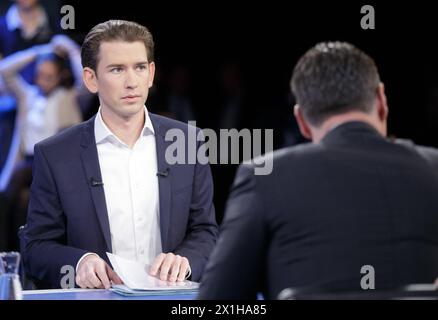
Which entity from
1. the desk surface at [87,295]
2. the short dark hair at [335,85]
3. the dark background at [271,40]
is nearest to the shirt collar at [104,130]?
the desk surface at [87,295]

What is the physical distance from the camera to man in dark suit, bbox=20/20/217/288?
281 centimetres

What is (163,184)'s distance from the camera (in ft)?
9.42

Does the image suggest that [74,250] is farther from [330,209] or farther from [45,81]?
[45,81]

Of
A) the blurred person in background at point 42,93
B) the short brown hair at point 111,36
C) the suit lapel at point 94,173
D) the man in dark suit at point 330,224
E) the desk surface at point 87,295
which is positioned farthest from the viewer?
the blurred person in background at point 42,93

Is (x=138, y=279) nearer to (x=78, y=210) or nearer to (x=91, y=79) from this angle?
(x=78, y=210)

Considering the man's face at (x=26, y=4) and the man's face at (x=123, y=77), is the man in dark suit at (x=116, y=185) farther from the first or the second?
the man's face at (x=26, y=4)

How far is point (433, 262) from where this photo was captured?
5.99 ft

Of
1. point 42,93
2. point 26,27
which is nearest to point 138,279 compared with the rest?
point 42,93

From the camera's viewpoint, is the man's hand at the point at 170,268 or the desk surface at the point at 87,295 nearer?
the desk surface at the point at 87,295

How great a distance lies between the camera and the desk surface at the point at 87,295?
2.33 m

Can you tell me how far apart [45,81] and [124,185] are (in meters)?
3.55

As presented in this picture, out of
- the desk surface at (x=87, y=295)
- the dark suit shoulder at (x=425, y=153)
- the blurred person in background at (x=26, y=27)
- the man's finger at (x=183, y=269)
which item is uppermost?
the blurred person in background at (x=26, y=27)

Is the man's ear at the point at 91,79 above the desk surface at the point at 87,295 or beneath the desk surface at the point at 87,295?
above
